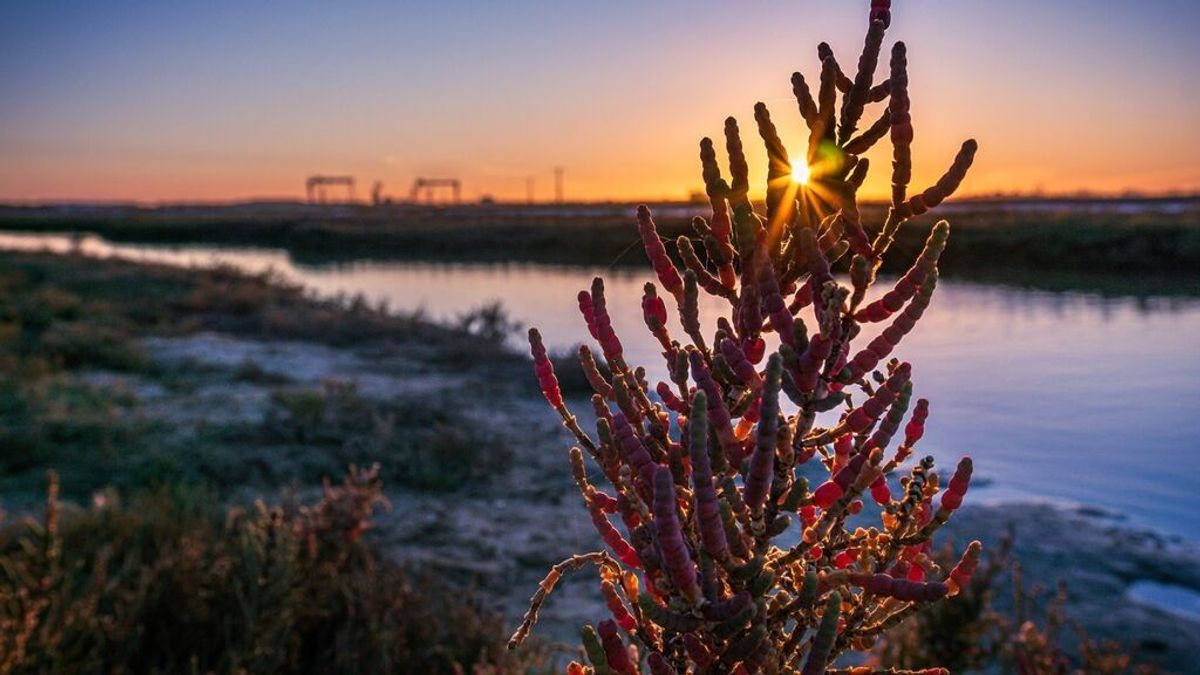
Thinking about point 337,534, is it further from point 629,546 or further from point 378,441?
point 629,546

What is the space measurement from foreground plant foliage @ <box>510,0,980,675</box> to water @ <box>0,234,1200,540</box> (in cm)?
854

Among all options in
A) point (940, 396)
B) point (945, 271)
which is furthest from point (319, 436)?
point (945, 271)

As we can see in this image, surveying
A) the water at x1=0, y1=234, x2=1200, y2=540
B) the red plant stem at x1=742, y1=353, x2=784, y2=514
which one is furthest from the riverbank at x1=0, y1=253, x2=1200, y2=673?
the red plant stem at x1=742, y1=353, x2=784, y2=514

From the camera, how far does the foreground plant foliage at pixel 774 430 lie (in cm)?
110

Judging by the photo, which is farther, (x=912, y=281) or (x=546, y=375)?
(x=546, y=375)

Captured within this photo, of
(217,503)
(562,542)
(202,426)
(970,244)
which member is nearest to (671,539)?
(217,503)

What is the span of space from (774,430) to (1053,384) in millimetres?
15381

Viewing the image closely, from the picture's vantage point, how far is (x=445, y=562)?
7.28 m

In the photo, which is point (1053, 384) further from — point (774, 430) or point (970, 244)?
point (970, 244)

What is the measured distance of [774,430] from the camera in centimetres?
104

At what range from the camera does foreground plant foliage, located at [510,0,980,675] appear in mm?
1104

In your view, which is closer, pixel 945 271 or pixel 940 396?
pixel 940 396

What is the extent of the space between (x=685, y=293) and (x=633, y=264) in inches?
1646

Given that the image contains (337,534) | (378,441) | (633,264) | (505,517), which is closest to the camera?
(337,534)
